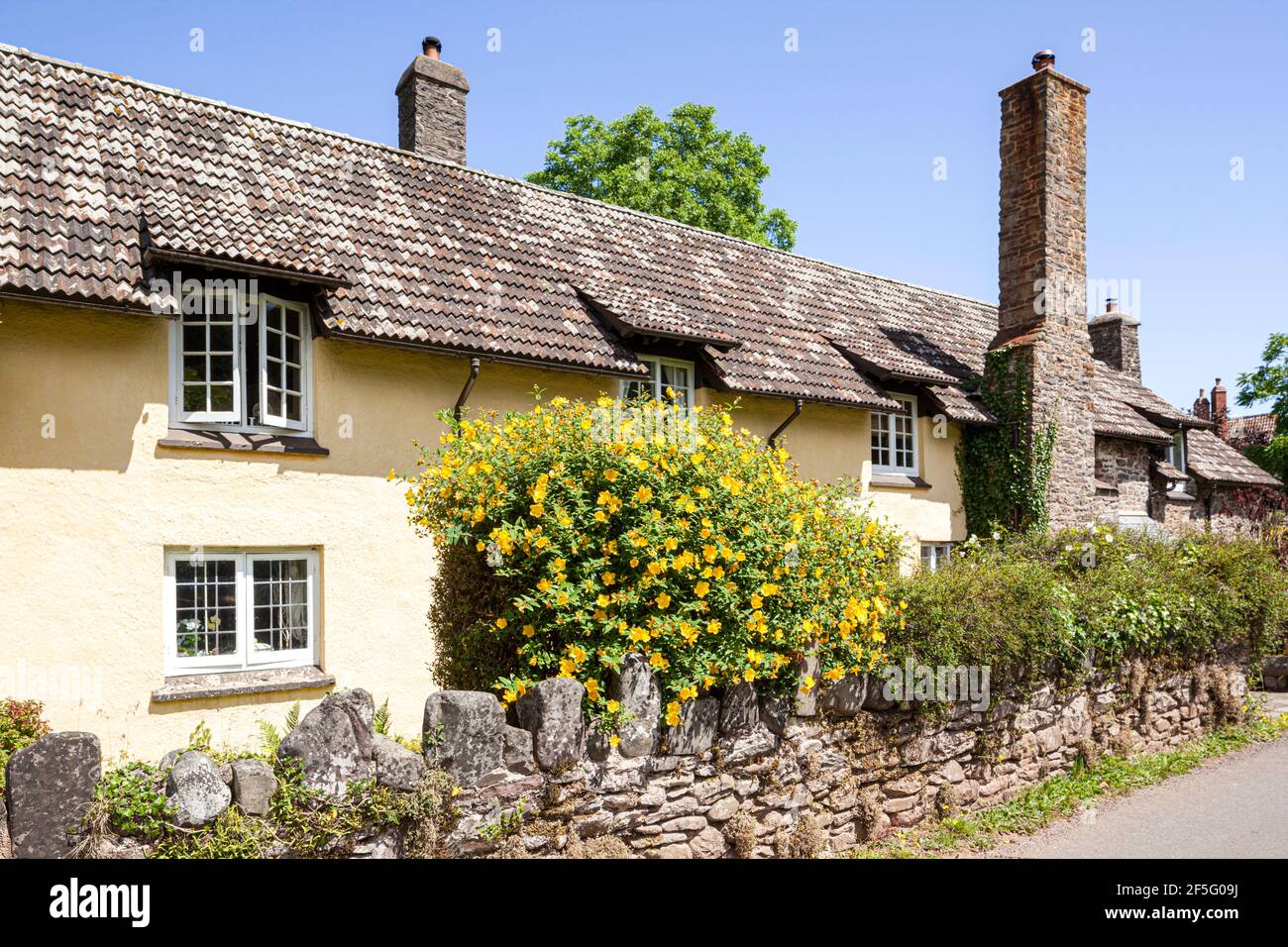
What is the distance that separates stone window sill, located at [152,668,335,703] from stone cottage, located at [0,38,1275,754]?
42 mm

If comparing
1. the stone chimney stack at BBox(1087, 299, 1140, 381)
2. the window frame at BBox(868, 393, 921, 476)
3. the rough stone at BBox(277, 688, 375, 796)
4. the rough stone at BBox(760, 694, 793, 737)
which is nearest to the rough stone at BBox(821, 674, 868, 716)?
the rough stone at BBox(760, 694, 793, 737)

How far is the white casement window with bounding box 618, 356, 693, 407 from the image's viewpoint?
1360cm

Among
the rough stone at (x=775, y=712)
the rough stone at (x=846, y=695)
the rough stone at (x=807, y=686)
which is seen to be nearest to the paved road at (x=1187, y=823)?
the rough stone at (x=846, y=695)

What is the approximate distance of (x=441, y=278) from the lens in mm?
12531

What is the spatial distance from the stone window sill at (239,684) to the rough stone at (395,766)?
552 cm

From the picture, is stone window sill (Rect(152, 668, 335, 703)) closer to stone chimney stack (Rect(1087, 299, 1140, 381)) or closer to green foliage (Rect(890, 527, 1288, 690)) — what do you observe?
green foliage (Rect(890, 527, 1288, 690))

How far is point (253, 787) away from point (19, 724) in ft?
17.3

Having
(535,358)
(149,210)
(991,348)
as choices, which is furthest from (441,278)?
(991,348)

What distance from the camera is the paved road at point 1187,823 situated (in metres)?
7.57

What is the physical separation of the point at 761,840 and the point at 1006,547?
6.51 m

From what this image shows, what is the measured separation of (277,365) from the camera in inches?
424

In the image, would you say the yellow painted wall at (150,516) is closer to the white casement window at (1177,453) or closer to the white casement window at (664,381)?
the white casement window at (664,381)

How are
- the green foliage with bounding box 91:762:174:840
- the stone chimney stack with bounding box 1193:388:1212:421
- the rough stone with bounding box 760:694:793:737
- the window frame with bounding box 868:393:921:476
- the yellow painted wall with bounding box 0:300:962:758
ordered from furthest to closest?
the stone chimney stack with bounding box 1193:388:1212:421, the window frame with bounding box 868:393:921:476, the yellow painted wall with bounding box 0:300:962:758, the rough stone with bounding box 760:694:793:737, the green foliage with bounding box 91:762:174:840
